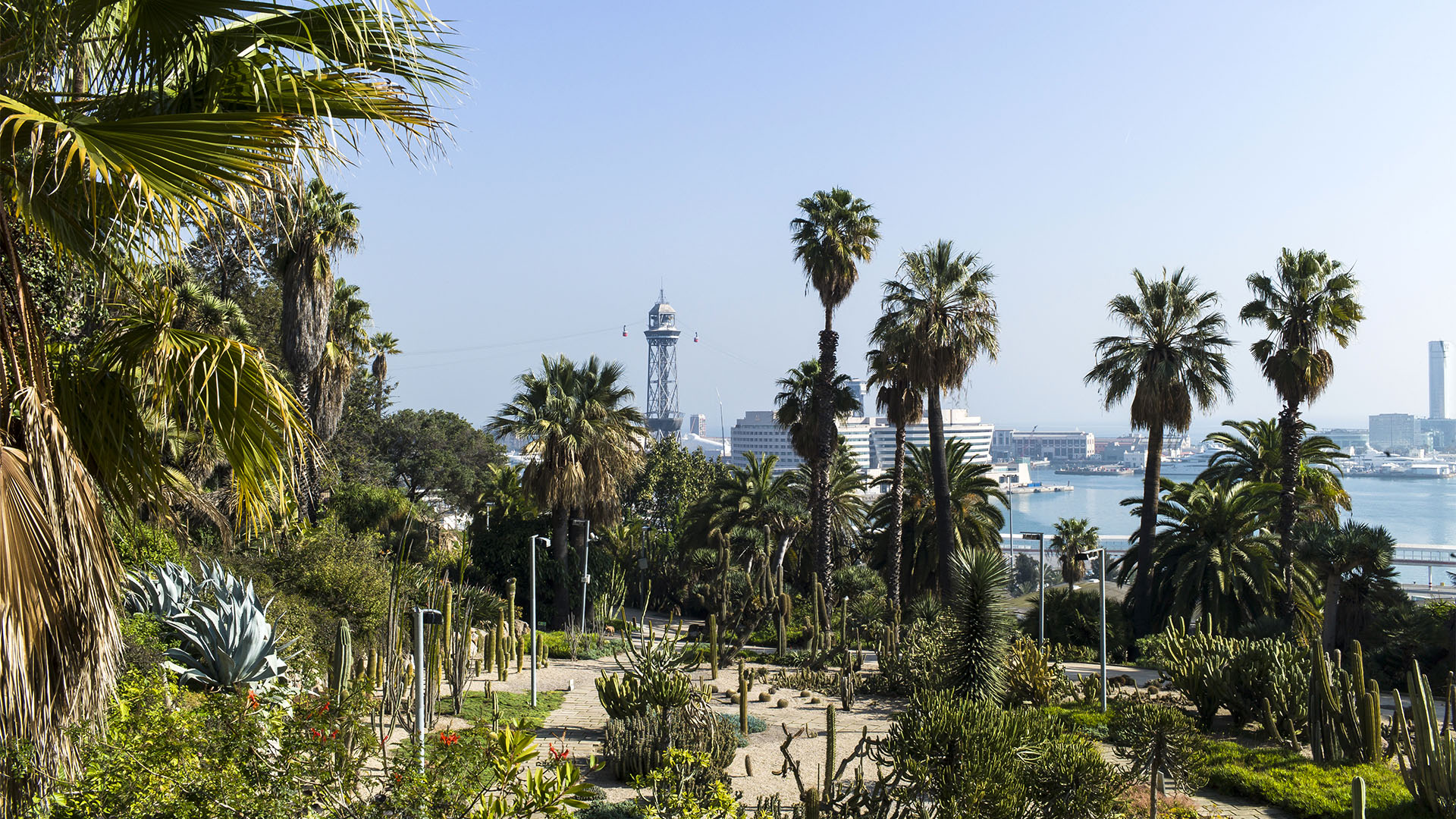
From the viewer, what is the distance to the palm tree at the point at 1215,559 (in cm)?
2403

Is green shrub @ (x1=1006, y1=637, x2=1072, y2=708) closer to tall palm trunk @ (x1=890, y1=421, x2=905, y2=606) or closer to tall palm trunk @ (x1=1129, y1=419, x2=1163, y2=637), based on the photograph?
tall palm trunk @ (x1=890, y1=421, x2=905, y2=606)

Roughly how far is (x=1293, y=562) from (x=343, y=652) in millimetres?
22126

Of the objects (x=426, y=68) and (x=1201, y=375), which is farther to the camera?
(x=1201, y=375)

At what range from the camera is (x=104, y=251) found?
162 inches

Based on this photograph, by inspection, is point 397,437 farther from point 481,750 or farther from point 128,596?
point 481,750

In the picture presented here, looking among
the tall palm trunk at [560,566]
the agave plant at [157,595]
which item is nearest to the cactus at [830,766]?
the agave plant at [157,595]

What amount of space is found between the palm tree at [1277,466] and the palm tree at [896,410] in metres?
8.86

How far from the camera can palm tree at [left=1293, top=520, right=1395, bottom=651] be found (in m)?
20.9

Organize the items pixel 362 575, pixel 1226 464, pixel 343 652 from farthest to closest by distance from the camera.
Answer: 1. pixel 1226 464
2. pixel 362 575
3. pixel 343 652

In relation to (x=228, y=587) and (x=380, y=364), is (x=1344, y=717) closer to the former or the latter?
(x=228, y=587)

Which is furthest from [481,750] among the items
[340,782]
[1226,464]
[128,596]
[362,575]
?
[1226,464]

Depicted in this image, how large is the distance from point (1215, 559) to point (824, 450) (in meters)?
10.6

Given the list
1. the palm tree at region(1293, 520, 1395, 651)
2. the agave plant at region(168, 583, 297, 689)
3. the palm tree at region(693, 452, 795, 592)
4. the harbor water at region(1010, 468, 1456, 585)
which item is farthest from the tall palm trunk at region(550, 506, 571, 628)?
the harbor water at region(1010, 468, 1456, 585)

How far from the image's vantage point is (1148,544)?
1057 inches
